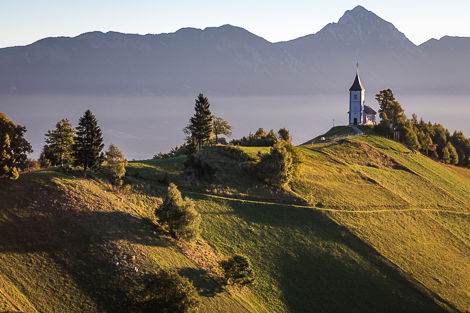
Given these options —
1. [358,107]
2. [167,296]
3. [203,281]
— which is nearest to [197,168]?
[203,281]

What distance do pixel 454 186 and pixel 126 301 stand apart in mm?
83478

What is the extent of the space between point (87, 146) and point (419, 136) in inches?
4259

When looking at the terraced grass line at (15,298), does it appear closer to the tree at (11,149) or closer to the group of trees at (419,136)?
the tree at (11,149)

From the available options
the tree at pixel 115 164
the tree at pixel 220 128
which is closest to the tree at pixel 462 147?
the tree at pixel 220 128

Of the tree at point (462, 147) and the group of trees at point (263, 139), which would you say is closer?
the group of trees at point (263, 139)

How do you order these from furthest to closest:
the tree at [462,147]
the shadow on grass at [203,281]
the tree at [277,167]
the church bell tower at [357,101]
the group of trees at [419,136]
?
the church bell tower at [357,101] < the tree at [462,147] < the group of trees at [419,136] < the tree at [277,167] < the shadow on grass at [203,281]

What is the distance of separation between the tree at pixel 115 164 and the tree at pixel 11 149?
11.0 m

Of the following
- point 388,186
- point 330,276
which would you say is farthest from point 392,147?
point 330,276

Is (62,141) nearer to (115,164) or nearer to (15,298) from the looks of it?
(115,164)

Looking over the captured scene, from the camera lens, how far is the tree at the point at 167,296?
36562mm

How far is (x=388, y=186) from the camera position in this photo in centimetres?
8425

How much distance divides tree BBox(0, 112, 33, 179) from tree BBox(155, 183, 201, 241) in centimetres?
1640

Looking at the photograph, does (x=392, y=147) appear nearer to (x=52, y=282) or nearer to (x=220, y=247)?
(x=220, y=247)

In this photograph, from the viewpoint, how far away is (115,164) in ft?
188
